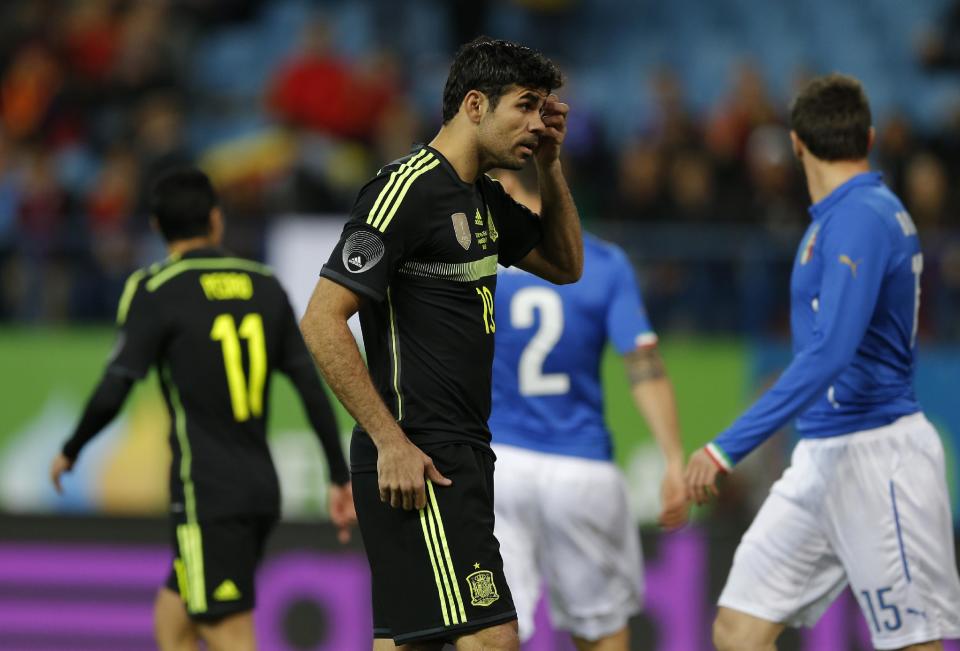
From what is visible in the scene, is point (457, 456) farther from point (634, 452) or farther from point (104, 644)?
point (634, 452)

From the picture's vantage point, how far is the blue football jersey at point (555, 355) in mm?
6555

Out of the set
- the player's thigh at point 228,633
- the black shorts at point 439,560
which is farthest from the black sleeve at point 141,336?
the black shorts at point 439,560

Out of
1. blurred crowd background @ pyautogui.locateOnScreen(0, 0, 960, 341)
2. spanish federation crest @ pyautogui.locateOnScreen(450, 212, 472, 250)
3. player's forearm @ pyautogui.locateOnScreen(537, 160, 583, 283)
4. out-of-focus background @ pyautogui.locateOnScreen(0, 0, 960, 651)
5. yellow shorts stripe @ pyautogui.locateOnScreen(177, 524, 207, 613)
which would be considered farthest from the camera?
blurred crowd background @ pyautogui.locateOnScreen(0, 0, 960, 341)

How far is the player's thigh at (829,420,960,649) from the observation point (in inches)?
215

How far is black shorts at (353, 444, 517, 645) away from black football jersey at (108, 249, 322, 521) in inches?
64.8

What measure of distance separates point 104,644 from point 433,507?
4.06 meters

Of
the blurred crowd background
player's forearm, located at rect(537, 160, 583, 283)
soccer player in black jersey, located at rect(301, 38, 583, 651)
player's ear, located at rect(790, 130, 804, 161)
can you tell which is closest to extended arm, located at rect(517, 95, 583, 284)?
player's forearm, located at rect(537, 160, 583, 283)

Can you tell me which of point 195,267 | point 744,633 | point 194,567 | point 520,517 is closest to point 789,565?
point 744,633

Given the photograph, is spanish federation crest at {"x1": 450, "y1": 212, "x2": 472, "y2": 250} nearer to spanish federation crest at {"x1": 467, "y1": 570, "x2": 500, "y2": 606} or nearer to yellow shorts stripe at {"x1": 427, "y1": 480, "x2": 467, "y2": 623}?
yellow shorts stripe at {"x1": 427, "y1": 480, "x2": 467, "y2": 623}

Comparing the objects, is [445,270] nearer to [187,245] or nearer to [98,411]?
[187,245]

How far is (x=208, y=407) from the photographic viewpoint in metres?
6.20

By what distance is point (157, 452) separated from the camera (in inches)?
437

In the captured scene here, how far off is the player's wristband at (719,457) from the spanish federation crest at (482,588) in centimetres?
96

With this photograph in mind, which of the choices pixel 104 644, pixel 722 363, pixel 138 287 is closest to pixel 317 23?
pixel 722 363
